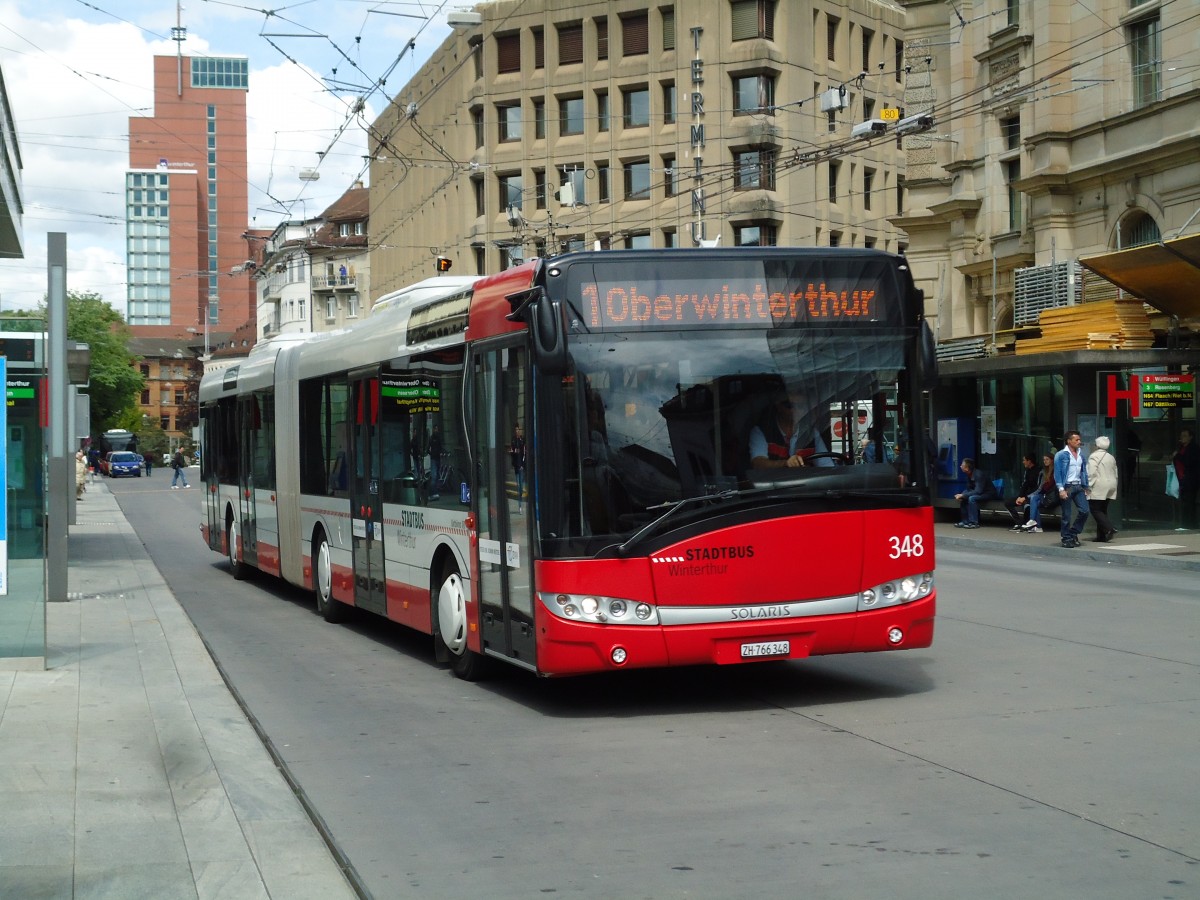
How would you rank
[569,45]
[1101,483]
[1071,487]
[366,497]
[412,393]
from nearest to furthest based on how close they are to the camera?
[412,393] → [366,497] → [1071,487] → [1101,483] → [569,45]

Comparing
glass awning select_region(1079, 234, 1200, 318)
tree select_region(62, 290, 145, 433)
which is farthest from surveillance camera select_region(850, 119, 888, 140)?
tree select_region(62, 290, 145, 433)

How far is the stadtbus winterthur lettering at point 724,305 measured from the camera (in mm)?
9297

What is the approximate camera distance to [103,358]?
84.1m

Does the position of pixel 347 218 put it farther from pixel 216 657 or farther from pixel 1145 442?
pixel 216 657

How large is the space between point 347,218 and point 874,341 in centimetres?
9365

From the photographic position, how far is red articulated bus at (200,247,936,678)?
912cm

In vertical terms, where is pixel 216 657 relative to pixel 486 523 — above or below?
below

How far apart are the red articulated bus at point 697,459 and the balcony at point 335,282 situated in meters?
90.7

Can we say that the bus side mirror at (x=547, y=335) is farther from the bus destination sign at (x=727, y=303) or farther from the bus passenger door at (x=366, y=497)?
the bus passenger door at (x=366, y=497)

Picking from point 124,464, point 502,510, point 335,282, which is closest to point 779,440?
point 502,510

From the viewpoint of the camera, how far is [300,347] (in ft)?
55.1

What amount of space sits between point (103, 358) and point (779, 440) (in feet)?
262

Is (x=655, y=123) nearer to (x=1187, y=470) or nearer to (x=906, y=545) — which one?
(x=1187, y=470)

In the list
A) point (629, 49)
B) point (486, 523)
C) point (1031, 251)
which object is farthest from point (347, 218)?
point (486, 523)
